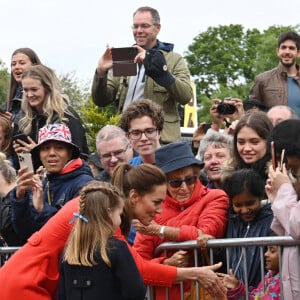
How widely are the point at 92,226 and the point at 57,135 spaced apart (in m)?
2.08

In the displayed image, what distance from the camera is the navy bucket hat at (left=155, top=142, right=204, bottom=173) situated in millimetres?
7711

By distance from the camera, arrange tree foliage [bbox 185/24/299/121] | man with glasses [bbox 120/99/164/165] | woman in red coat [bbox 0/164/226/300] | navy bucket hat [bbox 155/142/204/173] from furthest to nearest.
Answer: tree foliage [bbox 185/24/299/121] < man with glasses [bbox 120/99/164/165] < navy bucket hat [bbox 155/142/204/173] < woman in red coat [bbox 0/164/226/300]

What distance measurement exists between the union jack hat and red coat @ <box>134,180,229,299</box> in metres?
1.20

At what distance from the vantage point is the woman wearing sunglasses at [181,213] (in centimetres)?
746

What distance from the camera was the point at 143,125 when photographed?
8.67m

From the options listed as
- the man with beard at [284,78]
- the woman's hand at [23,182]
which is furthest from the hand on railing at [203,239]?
the man with beard at [284,78]

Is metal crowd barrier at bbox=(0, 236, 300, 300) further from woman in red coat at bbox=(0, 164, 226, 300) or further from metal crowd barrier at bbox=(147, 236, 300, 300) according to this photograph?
woman in red coat at bbox=(0, 164, 226, 300)

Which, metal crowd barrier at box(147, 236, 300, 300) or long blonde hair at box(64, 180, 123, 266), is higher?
long blonde hair at box(64, 180, 123, 266)

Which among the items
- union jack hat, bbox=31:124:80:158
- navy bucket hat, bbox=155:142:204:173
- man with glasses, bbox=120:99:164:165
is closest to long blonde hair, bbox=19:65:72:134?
union jack hat, bbox=31:124:80:158

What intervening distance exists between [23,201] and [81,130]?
5.11ft

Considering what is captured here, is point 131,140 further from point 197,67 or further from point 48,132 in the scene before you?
point 197,67

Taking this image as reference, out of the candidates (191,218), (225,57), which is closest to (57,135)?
(191,218)

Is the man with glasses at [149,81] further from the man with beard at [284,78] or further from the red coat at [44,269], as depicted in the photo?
the red coat at [44,269]

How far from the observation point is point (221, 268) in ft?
24.4
